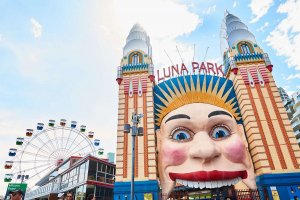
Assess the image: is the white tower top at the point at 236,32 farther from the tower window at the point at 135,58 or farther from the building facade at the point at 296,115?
the building facade at the point at 296,115

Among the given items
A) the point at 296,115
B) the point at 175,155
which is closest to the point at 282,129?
the point at 175,155

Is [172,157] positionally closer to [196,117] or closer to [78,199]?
[196,117]

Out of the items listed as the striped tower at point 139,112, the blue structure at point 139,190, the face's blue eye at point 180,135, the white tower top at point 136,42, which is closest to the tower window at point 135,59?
the striped tower at point 139,112

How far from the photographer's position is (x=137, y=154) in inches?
587

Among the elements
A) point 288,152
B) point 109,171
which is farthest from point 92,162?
point 288,152

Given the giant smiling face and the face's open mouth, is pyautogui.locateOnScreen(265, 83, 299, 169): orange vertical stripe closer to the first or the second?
the giant smiling face

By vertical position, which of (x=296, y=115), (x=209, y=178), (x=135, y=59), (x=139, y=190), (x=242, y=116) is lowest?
(x=139, y=190)

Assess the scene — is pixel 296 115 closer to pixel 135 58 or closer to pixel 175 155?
pixel 135 58

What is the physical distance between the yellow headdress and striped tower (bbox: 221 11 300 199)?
0.69 meters

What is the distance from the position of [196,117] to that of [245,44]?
29.3 ft

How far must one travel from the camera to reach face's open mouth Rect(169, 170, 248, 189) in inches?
517

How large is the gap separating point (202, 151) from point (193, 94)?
4768mm

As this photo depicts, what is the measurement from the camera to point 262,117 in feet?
50.9

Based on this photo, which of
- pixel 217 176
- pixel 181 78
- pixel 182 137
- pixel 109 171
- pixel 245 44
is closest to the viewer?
pixel 217 176
